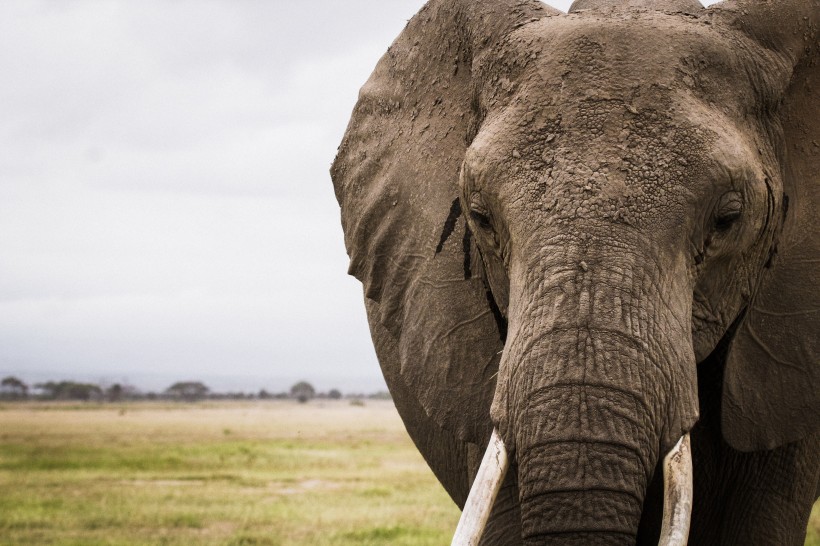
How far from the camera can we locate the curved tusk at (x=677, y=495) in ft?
10.1

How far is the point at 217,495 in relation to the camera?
1680 cm

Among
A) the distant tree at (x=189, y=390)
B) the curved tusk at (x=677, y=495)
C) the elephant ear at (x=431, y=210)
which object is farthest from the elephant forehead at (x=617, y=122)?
the distant tree at (x=189, y=390)

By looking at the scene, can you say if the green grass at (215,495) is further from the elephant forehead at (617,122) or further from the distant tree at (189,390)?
the distant tree at (189,390)

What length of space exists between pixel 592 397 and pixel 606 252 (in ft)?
1.47

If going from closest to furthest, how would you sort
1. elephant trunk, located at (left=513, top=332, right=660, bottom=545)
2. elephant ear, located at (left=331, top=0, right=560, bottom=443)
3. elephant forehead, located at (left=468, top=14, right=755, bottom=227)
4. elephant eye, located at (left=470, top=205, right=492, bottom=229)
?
elephant trunk, located at (left=513, top=332, right=660, bottom=545), elephant forehead, located at (left=468, top=14, right=755, bottom=227), elephant eye, located at (left=470, top=205, right=492, bottom=229), elephant ear, located at (left=331, top=0, right=560, bottom=443)

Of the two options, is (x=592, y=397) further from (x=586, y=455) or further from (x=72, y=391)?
(x=72, y=391)

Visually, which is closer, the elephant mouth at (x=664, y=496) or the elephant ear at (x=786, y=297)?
the elephant mouth at (x=664, y=496)

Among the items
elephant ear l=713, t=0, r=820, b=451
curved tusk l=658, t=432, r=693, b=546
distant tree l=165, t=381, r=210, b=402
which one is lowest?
distant tree l=165, t=381, r=210, b=402

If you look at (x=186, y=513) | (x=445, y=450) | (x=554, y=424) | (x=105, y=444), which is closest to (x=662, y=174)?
(x=554, y=424)

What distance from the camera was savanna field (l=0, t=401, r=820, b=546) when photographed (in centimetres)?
1233

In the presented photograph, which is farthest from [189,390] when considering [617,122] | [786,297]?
[617,122]

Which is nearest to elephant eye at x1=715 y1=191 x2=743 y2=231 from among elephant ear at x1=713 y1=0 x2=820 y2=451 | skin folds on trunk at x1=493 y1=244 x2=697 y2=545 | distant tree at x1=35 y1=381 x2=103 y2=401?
skin folds on trunk at x1=493 y1=244 x2=697 y2=545

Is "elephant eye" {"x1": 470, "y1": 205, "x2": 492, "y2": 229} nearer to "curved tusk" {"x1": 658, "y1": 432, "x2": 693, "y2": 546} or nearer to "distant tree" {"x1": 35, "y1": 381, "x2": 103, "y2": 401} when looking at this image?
"curved tusk" {"x1": 658, "y1": 432, "x2": 693, "y2": 546}

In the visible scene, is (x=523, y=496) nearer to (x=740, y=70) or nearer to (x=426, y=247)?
(x=426, y=247)
